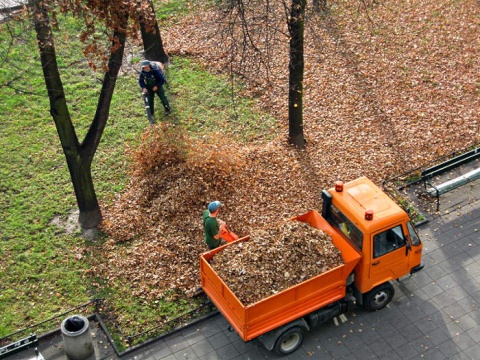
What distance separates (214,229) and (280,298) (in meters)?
A: 2.17

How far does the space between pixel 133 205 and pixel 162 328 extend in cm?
351

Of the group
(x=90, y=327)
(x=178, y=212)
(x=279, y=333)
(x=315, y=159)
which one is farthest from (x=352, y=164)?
(x=90, y=327)

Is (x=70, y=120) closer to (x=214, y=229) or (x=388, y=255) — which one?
(x=214, y=229)

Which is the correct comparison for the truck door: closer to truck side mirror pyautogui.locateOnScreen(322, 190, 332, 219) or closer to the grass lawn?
truck side mirror pyautogui.locateOnScreen(322, 190, 332, 219)

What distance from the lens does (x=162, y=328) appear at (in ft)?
42.1

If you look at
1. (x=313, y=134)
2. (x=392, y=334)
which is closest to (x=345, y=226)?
(x=392, y=334)

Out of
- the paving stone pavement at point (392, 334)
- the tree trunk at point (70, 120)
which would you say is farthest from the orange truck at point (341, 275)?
the tree trunk at point (70, 120)

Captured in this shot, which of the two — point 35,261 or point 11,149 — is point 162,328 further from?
point 11,149

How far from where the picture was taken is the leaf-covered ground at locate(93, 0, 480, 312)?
575 inches

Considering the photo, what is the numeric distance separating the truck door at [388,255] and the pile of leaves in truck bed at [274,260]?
0.67 m

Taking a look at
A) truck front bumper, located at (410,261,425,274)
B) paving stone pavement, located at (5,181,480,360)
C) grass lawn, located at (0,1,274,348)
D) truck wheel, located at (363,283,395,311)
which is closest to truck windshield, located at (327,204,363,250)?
truck wheel, located at (363,283,395,311)

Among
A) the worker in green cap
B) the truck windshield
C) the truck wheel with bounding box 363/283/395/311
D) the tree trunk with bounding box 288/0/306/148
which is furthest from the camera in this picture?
the tree trunk with bounding box 288/0/306/148

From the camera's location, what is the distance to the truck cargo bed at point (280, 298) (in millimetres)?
11398

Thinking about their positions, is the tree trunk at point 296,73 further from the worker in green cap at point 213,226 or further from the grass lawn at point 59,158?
the worker in green cap at point 213,226
